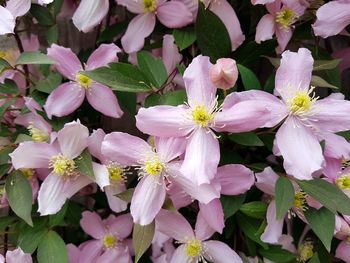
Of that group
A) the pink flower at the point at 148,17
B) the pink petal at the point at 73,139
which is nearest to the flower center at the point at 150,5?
the pink flower at the point at 148,17

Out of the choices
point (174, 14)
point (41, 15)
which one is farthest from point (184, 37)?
point (41, 15)

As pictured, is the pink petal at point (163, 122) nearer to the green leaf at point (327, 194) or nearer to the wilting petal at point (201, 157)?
the wilting petal at point (201, 157)

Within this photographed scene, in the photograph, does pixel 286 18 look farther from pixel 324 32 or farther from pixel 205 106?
pixel 205 106

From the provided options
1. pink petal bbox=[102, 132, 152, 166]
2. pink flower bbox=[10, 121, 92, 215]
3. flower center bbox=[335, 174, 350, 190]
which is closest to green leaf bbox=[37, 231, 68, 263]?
pink flower bbox=[10, 121, 92, 215]

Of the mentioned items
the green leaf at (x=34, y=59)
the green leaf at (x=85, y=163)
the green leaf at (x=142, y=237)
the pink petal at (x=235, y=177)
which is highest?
the green leaf at (x=34, y=59)

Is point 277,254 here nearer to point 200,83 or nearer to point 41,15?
point 200,83

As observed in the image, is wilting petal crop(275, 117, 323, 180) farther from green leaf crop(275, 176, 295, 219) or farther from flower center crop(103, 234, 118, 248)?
flower center crop(103, 234, 118, 248)

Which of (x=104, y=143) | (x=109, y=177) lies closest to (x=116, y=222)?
(x=109, y=177)
